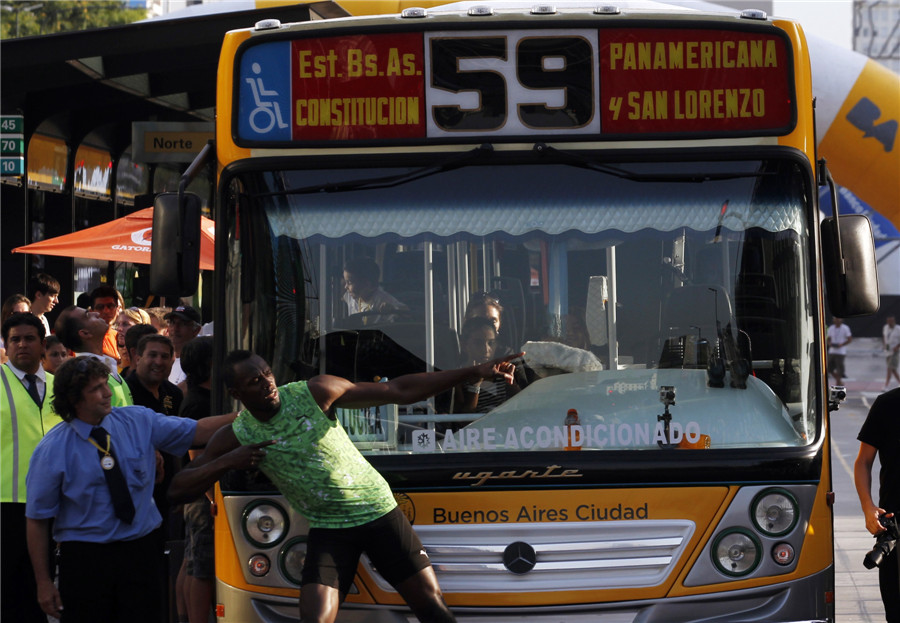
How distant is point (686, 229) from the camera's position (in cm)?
486

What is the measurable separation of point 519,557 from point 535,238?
122 cm

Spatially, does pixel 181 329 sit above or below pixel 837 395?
above

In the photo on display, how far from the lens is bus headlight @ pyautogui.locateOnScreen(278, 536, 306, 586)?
4.77m

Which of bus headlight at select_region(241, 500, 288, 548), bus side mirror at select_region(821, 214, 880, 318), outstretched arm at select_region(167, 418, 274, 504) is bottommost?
bus headlight at select_region(241, 500, 288, 548)

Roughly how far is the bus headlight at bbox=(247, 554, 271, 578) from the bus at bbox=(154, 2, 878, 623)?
1cm

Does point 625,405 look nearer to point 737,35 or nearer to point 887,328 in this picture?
point 737,35

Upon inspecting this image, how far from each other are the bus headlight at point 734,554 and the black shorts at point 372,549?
1099mm

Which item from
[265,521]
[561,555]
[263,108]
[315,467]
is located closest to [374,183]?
[263,108]

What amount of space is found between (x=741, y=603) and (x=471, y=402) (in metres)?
1.27

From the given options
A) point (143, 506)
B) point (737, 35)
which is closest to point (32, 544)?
point (143, 506)

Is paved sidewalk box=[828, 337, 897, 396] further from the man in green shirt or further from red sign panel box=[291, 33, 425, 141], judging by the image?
the man in green shirt

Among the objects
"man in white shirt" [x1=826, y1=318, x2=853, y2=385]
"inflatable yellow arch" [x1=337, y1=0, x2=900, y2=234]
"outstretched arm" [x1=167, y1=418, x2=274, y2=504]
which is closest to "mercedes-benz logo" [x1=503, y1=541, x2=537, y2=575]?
"outstretched arm" [x1=167, y1=418, x2=274, y2=504]

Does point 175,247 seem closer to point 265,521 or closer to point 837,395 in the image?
point 265,521

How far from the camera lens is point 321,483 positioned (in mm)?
4547
